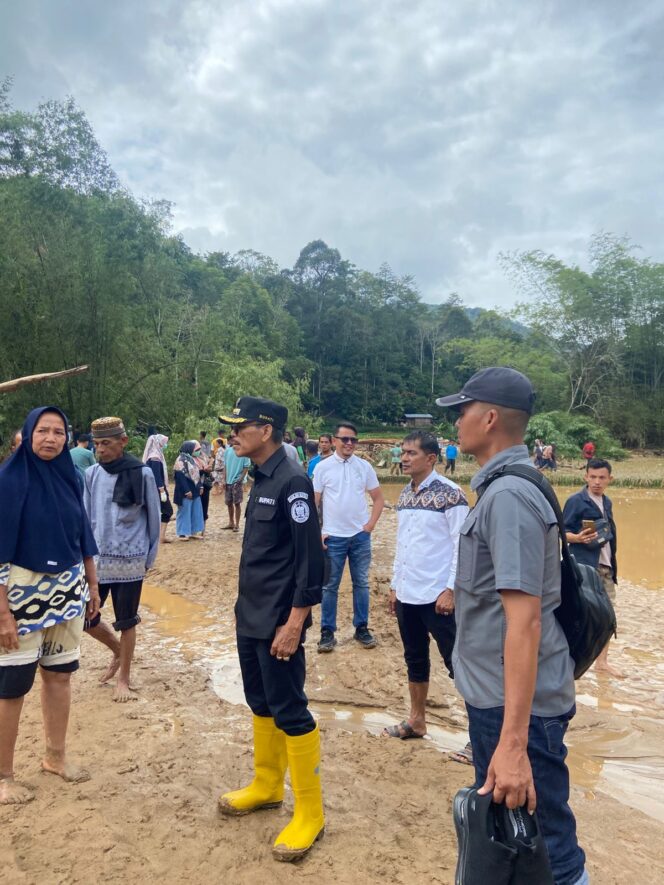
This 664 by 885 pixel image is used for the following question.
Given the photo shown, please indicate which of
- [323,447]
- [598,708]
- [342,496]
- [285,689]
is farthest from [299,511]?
[323,447]

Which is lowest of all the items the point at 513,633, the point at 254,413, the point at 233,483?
the point at 233,483

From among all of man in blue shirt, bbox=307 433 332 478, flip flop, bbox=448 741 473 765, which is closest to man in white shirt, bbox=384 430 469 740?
flip flop, bbox=448 741 473 765

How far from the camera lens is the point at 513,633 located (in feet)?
5.47

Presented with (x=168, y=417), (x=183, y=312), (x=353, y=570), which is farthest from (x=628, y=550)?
(x=183, y=312)

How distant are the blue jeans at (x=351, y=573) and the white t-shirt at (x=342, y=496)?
0.09m

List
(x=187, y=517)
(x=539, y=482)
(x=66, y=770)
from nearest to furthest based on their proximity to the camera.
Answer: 1. (x=539, y=482)
2. (x=66, y=770)
3. (x=187, y=517)

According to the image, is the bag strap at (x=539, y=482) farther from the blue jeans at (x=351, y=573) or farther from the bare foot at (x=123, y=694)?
the blue jeans at (x=351, y=573)

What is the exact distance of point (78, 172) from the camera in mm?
28969

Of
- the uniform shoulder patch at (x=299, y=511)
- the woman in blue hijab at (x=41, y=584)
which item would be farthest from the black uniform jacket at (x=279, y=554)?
the woman in blue hijab at (x=41, y=584)

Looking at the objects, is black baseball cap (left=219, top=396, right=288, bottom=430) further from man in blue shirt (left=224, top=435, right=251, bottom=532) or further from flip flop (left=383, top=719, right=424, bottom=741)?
man in blue shirt (left=224, top=435, right=251, bottom=532)

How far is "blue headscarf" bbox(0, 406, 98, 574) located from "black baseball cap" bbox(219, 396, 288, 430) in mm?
932

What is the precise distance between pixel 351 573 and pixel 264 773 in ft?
8.35

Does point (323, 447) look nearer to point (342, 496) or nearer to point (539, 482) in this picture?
point (342, 496)

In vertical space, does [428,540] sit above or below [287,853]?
above
